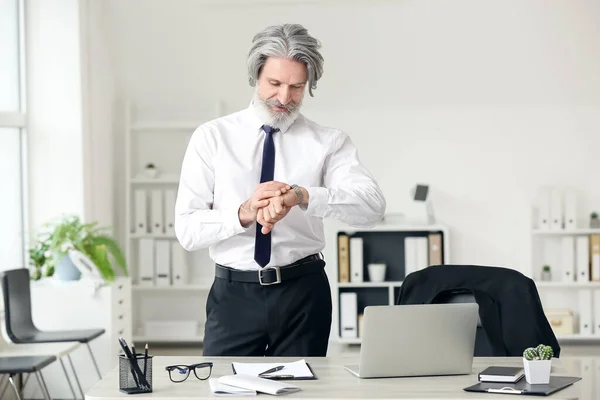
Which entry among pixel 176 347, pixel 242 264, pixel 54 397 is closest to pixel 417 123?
pixel 176 347

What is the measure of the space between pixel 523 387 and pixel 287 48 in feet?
4.26

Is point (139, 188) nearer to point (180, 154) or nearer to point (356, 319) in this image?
point (180, 154)

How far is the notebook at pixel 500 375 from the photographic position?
2.57 meters

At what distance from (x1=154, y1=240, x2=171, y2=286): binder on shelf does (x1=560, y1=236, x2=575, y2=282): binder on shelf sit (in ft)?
9.76

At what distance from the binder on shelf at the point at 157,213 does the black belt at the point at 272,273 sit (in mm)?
4119

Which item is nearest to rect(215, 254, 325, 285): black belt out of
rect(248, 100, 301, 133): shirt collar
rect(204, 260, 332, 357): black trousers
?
rect(204, 260, 332, 357): black trousers

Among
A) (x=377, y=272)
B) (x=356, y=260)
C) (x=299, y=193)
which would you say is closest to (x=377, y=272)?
(x=377, y=272)

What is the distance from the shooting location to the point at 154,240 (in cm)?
722

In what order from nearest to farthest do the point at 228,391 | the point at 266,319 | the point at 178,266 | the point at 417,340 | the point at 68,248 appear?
the point at 228,391 < the point at 417,340 < the point at 266,319 < the point at 68,248 < the point at 178,266

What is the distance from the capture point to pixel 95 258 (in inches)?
230

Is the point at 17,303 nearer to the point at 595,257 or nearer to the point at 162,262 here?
the point at 162,262

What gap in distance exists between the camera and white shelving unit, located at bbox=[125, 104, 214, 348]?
723cm

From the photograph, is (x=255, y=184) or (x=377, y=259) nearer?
(x=255, y=184)

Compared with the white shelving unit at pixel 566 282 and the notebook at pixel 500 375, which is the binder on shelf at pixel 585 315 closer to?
the white shelving unit at pixel 566 282
